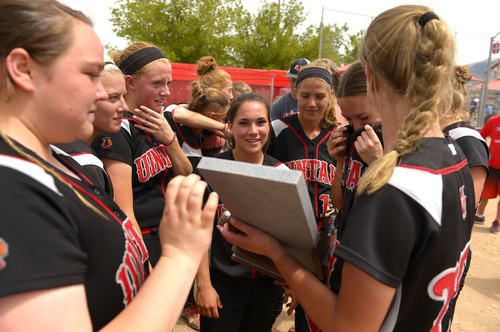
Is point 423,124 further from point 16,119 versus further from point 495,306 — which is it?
point 495,306

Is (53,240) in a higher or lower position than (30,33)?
lower

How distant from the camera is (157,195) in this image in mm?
2648

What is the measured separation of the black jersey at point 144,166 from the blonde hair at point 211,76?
166cm

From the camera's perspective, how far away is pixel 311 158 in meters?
3.01

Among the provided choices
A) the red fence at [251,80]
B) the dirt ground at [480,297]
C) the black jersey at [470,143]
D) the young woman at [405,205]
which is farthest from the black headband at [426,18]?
the red fence at [251,80]

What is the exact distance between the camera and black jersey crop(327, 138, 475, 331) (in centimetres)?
101

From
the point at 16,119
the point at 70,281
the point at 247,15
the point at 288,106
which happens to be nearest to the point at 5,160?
the point at 16,119

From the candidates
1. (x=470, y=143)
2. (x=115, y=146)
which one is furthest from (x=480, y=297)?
(x=115, y=146)

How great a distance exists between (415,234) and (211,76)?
3.57 meters

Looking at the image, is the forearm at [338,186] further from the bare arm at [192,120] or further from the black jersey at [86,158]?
the black jersey at [86,158]

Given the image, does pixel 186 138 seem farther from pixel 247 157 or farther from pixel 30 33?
pixel 30 33

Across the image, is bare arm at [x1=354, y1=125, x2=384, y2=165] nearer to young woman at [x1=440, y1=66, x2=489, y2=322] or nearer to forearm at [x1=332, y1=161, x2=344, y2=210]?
forearm at [x1=332, y1=161, x2=344, y2=210]

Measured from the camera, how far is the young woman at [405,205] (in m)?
1.01

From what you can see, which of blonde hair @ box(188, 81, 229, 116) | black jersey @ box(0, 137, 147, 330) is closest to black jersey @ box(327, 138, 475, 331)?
black jersey @ box(0, 137, 147, 330)
